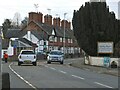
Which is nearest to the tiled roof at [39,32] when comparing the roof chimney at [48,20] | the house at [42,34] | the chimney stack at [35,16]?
the house at [42,34]

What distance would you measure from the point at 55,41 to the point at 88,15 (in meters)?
69.3

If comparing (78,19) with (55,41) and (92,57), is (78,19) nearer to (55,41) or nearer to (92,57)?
(92,57)

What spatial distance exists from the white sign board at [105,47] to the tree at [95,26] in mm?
3027

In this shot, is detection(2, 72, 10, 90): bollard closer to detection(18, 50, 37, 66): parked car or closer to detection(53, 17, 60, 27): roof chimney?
detection(18, 50, 37, 66): parked car

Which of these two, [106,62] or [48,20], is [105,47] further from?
[48,20]

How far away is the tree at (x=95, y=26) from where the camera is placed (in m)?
47.6

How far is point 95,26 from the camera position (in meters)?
47.9

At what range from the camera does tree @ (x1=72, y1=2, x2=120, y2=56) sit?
47.6 m

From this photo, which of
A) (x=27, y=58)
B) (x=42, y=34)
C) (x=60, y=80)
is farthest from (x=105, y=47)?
(x=42, y=34)

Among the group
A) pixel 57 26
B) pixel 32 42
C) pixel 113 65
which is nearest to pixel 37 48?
pixel 32 42

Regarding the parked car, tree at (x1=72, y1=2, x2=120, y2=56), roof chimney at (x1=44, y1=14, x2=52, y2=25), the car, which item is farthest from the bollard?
roof chimney at (x1=44, y1=14, x2=52, y2=25)

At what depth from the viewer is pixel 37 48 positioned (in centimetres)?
11019

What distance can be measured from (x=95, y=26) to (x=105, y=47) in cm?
436

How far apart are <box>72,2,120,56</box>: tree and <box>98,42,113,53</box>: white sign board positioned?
9.93ft
